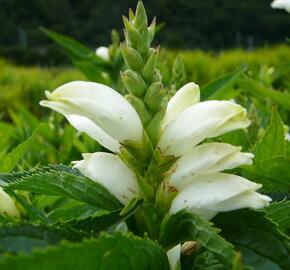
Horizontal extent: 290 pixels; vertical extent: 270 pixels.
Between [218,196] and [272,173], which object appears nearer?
[218,196]

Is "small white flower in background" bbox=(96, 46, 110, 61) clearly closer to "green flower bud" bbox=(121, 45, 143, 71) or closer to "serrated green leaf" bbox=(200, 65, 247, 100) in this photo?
"serrated green leaf" bbox=(200, 65, 247, 100)

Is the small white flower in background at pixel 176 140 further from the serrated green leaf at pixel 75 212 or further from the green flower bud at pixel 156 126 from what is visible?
the serrated green leaf at pixel 75 212

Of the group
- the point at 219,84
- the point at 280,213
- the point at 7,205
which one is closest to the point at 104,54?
the point at 219,84

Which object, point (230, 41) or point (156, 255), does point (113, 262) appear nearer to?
point (156, 255)

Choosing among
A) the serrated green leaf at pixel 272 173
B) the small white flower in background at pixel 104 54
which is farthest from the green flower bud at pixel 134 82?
the small white flower in background at pixel 104 54

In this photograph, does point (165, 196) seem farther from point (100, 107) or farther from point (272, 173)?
point (272, 173)
